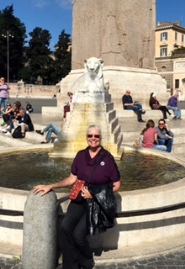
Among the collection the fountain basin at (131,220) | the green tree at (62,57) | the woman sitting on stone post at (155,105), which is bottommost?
the fountain basin at (131,220)

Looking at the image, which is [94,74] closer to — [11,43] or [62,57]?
[11,43]

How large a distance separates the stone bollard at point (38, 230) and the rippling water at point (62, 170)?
1.05 meters

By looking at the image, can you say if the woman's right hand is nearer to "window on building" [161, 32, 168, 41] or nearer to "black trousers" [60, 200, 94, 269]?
"black trousers" [60, 200, 94, 269]

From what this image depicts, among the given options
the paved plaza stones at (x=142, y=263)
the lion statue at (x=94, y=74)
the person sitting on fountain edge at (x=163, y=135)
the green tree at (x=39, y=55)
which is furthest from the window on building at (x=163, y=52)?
the paved plaza stones at (x=142, y=263)

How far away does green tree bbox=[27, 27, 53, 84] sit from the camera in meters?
67.2

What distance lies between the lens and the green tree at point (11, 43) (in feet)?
209

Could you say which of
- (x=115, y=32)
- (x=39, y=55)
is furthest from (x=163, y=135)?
(x=39, y=55)

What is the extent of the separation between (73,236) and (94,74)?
4.02m

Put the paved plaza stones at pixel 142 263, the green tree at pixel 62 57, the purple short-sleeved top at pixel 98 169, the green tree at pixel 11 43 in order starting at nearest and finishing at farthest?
the purple short-sleeved top at pixel 98 169 → the paved plaza stones at pixel 142 263 → the green tree at pixel 11 43 → the green tree at pixel 62 57

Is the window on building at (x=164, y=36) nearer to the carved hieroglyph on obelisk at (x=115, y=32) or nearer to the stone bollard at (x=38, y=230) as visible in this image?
the carved hieroglyph on obelisk at (x=115, y=32)

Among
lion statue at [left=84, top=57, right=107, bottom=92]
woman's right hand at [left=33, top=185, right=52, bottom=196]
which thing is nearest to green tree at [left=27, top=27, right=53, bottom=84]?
lion statue at [left=84, top=57, right=107, bottom=92]

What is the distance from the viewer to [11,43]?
2547 inches

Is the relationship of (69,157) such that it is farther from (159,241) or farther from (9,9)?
(9,9)

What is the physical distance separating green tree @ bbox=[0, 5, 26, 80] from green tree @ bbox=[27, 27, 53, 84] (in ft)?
7.15
